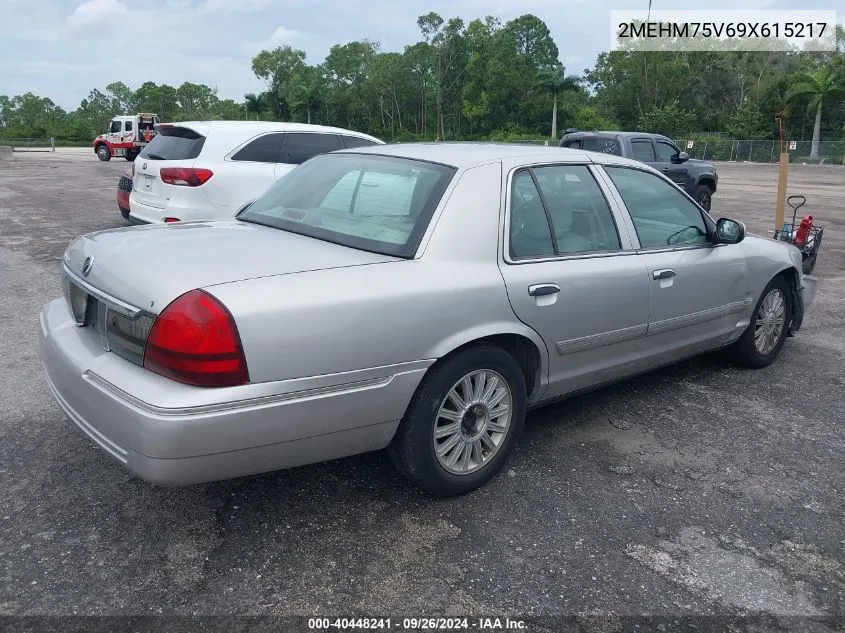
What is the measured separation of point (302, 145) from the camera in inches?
348

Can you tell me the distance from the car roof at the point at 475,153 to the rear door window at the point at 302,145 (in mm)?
4767

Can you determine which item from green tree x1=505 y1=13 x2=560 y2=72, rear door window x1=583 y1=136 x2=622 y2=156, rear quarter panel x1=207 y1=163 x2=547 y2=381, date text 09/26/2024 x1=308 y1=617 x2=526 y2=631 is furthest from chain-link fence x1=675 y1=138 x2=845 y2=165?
date text 09/26/2024 x1=308 y1=617 x2=526 y2=631

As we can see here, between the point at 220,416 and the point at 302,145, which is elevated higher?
the point at 302,145

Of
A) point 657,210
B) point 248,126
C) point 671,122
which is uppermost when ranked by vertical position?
point 671,122

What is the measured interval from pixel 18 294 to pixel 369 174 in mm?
4660

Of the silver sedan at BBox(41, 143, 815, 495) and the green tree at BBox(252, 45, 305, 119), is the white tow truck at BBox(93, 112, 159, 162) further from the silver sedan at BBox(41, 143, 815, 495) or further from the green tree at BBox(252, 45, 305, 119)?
the green tree at BBox(252, 45, 305, 119)

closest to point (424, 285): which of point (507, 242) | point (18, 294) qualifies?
point (507, 242)

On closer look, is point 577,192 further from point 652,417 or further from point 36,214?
point 36,214

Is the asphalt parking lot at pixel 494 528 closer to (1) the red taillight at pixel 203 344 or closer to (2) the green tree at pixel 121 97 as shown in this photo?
(1) the red taillight at pixel 203 344

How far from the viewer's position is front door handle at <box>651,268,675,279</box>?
13.3ft

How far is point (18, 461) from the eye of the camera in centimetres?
350

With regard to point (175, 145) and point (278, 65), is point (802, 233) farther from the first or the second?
point (278, 65)

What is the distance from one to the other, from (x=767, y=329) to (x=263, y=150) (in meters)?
5.77

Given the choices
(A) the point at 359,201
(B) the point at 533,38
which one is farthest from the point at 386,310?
(B) the point at 533,38
